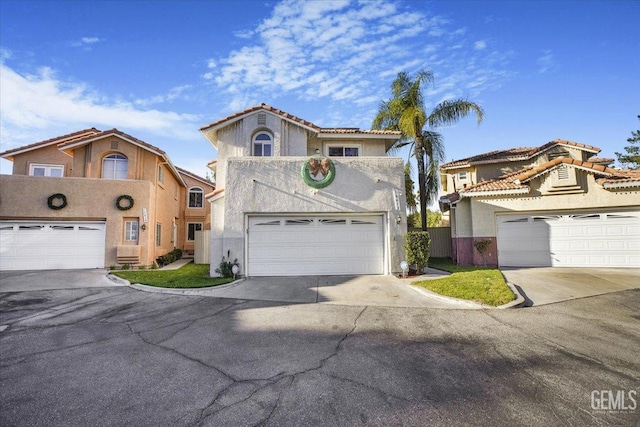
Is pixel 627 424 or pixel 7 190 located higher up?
pixel 7 190

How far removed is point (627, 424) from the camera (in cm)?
297

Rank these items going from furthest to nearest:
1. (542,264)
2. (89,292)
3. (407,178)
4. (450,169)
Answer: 1. (450,169)
2. (407,178)
3. (542,264)
4. (89,292)

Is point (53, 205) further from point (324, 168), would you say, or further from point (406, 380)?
point (406, 380)

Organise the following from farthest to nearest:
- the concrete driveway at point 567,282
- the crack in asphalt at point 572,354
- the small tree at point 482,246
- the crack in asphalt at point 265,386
Result: the small tree at point 482,246 → the concrete driveway at point 567,282 → the crack in asphalt at point 572,354 → the crack in asphalt at point 265,386

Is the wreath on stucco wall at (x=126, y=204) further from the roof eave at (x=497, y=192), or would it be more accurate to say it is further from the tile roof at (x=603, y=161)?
the tile roof at (x=603, y=161)

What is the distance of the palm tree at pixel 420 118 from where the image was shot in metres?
14.7

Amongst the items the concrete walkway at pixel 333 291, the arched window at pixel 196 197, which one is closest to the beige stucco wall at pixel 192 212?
the arched window at pixel 196 197

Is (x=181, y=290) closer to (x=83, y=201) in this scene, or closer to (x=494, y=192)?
(x=83, y=201)

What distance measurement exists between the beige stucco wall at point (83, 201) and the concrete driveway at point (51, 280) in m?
1.96

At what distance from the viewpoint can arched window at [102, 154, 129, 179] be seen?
1538 centimetres

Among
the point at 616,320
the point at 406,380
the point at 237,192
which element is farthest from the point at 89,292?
the point at 616,320

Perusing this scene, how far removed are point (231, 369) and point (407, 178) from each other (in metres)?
15.8

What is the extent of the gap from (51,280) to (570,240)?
2108 cm

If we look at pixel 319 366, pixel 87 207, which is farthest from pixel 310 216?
pixel 87 207
